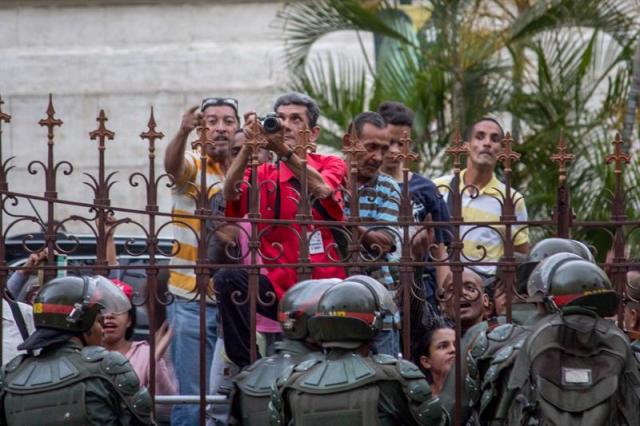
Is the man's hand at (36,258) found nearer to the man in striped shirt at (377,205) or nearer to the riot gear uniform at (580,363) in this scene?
the man in striped shirt at (377,205)

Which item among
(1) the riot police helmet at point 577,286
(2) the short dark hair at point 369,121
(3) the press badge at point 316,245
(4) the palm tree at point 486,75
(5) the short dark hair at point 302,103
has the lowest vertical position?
(1) the riot police helmet at point 577,286

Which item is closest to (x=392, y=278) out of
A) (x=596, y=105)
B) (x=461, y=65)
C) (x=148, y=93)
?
(x=461, y=65)

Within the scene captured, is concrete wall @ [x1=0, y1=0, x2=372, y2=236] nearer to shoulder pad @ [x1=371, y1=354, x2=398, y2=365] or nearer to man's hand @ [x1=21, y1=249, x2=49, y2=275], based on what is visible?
man's hand @ [x1=21, y1=249, x2=49, y2=275]

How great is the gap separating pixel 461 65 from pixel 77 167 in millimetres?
4603

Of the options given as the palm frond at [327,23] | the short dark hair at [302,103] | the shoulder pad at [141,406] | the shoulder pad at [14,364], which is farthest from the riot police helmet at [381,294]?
the palm frond at [327,23]

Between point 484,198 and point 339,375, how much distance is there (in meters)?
2.87

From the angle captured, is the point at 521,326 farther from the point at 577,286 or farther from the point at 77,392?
the point at 77,392

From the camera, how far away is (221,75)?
59.3 feet

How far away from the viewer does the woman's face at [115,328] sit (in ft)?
36.0

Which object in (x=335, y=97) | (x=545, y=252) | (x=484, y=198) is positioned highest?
(x=335, y=97)

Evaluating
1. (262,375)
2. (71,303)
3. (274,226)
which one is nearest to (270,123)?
(274,226)

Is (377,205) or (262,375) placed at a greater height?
(377,205)

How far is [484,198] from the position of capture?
11.8 meters

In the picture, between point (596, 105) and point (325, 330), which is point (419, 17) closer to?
point (596, 105)
